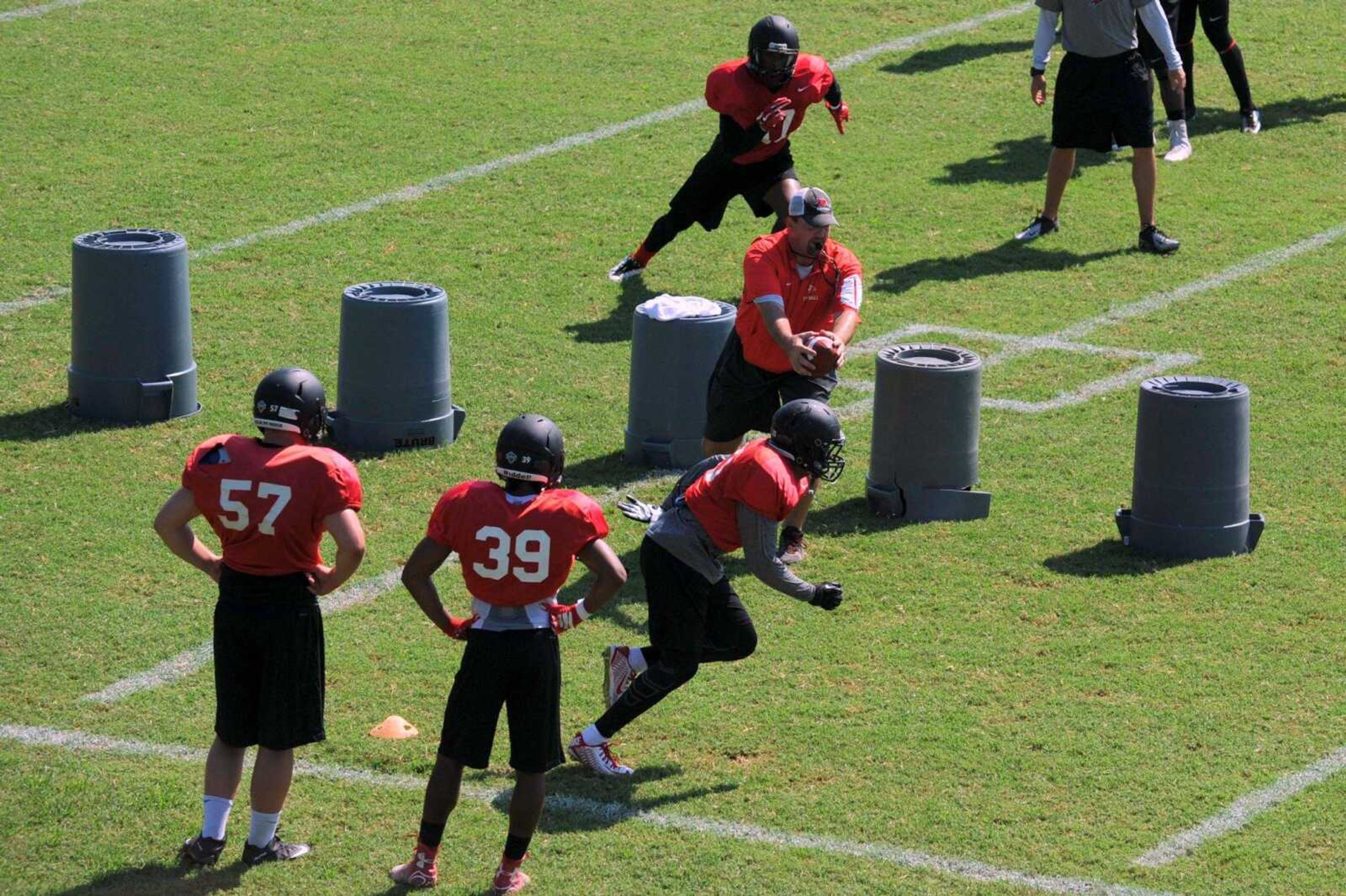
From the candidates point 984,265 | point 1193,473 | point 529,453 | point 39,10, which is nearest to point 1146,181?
point 984,265

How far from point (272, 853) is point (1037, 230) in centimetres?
921

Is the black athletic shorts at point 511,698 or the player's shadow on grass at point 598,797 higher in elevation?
the black athletic shorts at point 511,698

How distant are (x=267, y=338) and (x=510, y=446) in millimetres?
6518

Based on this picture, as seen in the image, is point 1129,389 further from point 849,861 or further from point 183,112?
point 183,112

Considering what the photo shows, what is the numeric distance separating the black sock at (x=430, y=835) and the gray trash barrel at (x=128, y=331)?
518cm

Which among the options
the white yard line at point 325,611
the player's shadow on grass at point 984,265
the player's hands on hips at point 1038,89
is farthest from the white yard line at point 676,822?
the player's hands on hips at point 1038,89

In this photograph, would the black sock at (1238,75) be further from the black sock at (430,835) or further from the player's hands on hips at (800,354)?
the black sock at (430,835)

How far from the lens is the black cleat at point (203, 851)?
6.79 metres

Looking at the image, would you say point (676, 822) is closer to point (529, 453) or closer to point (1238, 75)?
point (529, 453)

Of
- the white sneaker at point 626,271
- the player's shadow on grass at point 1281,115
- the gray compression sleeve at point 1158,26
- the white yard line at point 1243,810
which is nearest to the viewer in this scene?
the white yard line at point 1243,810

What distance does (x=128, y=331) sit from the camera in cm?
1116

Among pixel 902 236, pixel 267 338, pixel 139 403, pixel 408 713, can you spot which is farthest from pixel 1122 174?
pixel 408 713

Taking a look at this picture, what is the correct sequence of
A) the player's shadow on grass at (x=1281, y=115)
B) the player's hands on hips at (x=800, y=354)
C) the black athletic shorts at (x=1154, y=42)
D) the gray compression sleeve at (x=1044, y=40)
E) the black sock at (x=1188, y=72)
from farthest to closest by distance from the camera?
the player's shadow on grass at (x=1281, y=115), the black sock at (x=1188, y=72), the black athletic shorts at (x=1154, y=42), the gray compression sleeve at (x=1044, y=40), the player's hands on hips at (x=800, y=354)

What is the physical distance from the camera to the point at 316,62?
18500 millimetres
